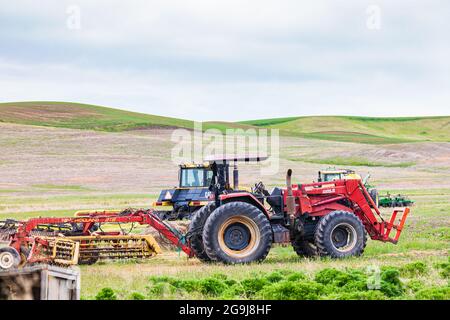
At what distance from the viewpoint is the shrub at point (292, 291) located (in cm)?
1126

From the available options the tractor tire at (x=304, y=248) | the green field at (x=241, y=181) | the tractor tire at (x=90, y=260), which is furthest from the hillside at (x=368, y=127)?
the tractor tire at (x=90, y=260)

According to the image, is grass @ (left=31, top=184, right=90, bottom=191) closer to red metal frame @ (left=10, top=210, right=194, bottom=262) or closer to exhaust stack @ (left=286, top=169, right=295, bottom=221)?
red metal frame @ (left=10, top=210, right=194, bottom=262)

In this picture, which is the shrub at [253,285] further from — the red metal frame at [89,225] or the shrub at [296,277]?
the red metal frame at [89,225]

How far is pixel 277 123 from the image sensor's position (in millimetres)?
175250

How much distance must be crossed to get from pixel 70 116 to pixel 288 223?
110 metres

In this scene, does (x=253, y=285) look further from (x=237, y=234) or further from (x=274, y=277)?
(x=237, y=234)

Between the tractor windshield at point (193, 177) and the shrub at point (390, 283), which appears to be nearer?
the shrub at point (390, 283)

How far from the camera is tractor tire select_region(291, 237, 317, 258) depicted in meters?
18.6

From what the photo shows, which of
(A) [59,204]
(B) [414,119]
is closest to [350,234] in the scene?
(A) [59,204]

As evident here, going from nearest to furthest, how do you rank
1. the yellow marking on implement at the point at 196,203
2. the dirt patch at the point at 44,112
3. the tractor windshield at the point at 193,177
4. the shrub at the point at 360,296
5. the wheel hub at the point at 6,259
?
the shrub at the point at 360,296, the wheel hub at the point at 6,259, the yellow marking on implement at the point at 196,203, the tractor windshield at the point at 193,177, the dirt patch at the point at 44,112

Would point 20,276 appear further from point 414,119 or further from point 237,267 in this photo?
point 414,119

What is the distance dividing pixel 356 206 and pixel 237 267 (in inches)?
169

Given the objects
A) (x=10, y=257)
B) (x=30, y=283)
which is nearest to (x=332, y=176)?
(x=10, y=257)

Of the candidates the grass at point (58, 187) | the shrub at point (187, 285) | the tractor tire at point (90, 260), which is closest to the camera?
the shrub at point (187, 285)
